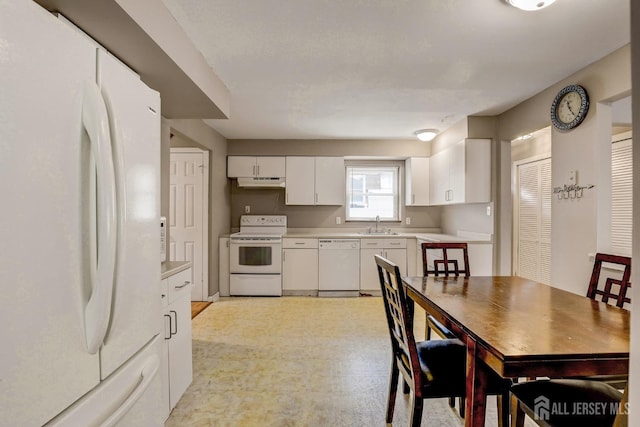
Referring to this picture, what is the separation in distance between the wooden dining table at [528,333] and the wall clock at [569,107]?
4.87 ft

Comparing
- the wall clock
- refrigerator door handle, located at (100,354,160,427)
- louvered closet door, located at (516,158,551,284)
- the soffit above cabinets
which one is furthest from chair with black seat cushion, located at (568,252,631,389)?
the soffit above cabinets

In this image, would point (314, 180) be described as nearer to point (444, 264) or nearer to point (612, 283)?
point (444, 264)

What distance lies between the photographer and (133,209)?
3.37 feet

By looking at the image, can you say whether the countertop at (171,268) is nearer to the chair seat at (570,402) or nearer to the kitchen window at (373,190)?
the chair seat at (570,402)

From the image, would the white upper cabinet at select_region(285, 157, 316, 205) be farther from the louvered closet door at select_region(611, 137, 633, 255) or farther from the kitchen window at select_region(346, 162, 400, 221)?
the louvered closet door at select_region(611, 137, 633, 255)

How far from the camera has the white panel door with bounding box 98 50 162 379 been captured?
874 millimetres

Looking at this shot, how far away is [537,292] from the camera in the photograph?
1975 millimetres

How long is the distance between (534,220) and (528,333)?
4.28 m

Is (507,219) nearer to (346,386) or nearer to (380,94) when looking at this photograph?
(380,94)

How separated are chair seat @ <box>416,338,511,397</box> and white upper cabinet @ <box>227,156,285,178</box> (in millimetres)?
3735

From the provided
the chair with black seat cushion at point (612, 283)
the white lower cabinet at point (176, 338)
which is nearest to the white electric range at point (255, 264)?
the white lower cabinet at point (176, 338)

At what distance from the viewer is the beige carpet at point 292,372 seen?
1.98m

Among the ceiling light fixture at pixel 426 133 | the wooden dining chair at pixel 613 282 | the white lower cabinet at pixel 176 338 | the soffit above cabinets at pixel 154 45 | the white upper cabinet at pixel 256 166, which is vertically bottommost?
the white lower cabinet at pixel 176 338

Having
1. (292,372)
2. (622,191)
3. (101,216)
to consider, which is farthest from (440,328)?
(622,191)
